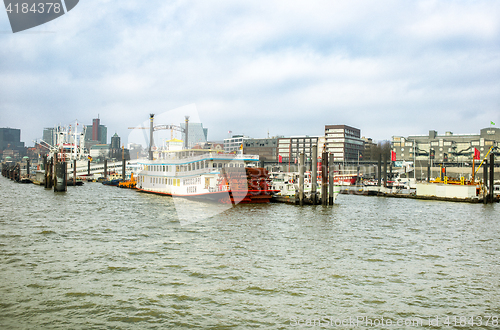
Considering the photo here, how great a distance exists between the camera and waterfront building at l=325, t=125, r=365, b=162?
163 meters

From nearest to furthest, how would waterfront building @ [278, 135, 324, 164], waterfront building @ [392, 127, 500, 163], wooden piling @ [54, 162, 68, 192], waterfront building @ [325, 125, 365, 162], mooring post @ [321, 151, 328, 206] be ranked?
1. mooring post @ [321, 151, 328, 206]
2. wooden piling @ [54, 162, 68, 192]
3. waterfront building @ [392, 127, 500, 163]
4. waterfront building @ [325, 125, 365, 162]
5. waterfront building @ [278, 135, 324, 164]

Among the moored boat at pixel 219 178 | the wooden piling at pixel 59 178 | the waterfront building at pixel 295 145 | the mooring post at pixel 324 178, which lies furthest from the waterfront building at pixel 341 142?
the mooring post at pixel 324 178

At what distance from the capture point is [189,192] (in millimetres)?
49062

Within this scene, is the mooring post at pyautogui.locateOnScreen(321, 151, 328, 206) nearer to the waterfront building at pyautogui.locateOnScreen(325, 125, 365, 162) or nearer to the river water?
the river water

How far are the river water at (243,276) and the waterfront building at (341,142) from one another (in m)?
137

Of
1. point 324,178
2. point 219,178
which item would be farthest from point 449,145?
point 219,178

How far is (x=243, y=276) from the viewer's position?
15.7 m

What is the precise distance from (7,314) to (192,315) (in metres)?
5.75

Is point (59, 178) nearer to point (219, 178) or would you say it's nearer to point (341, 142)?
point (219, 178)

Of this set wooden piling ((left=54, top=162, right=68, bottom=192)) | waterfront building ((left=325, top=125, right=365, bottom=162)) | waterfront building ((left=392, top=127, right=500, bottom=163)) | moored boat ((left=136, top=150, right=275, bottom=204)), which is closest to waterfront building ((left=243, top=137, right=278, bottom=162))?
waterfront building ((left=325, top=125, right=365, bottom=162))

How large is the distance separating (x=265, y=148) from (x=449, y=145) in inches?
3435

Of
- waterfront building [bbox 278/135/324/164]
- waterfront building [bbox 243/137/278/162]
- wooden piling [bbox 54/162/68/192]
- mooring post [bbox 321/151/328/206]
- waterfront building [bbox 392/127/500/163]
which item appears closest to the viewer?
mooring post [bbox 321/151/328/206]

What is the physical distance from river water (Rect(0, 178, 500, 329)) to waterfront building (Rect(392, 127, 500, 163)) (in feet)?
345

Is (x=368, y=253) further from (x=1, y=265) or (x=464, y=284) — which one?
(x=1, y=265)
